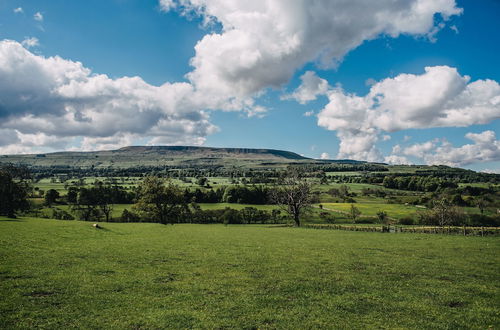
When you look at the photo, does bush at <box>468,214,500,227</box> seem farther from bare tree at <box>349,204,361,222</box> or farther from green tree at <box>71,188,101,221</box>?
green tree at <box>71,188,101,221</box>

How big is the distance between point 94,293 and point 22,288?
378cm

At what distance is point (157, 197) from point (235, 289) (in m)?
62.8

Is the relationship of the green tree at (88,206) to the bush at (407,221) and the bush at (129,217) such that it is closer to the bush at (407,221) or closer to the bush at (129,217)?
the bush at (129,217)

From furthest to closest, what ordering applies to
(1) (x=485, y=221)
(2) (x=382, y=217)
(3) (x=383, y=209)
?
(3) (x=383, y=209)
(2) (x=382, y=217)
(1) (x=485, y=221)

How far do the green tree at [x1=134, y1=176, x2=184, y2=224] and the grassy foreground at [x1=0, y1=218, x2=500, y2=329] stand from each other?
150ft

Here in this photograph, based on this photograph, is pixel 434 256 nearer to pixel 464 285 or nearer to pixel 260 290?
pixel 464 285

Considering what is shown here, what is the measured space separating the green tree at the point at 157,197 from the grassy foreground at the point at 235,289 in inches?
1794

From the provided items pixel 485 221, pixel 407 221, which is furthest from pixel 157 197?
pixel 485 221

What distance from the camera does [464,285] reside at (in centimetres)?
1966

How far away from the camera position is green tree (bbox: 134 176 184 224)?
247 ft

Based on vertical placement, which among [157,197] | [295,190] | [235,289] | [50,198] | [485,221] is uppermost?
[295,190]

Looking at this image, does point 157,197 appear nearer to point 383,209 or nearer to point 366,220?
point 366,220

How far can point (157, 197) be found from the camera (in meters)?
76.5

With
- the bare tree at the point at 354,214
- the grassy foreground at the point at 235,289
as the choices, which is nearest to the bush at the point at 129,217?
the grassy foreground at the point at 235,289
